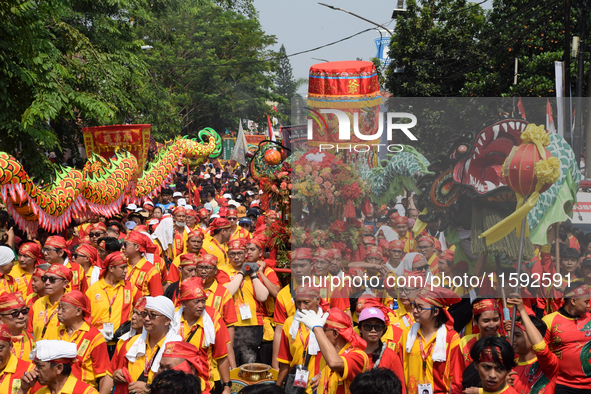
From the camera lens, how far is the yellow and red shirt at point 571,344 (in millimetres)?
4762

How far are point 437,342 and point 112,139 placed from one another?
11.2m

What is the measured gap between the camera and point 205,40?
39.0 metres

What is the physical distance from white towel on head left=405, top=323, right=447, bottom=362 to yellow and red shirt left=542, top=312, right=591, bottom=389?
0.99 metres

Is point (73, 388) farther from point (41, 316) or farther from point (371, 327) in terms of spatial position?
point (371, 327)

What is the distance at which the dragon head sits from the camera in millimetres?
4926

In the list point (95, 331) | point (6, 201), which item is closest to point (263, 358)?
point (95, 331)

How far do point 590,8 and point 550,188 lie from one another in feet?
40.6

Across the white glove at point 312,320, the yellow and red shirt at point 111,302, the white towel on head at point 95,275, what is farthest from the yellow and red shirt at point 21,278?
the white glove at point 312,320

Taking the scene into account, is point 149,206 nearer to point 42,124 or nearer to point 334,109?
point 42,124

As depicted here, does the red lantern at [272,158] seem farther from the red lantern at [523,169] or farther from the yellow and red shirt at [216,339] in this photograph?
the red lantern at [523,169]

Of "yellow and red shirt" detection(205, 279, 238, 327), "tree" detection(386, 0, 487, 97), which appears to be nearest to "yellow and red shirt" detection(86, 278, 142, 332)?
"yellow and red shirt" detection(205, 279, 238, 327)

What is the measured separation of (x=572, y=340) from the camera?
15.6 ft

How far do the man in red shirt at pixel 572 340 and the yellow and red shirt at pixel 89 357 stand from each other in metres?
3.51

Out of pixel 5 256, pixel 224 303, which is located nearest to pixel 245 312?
pixel 224 303
